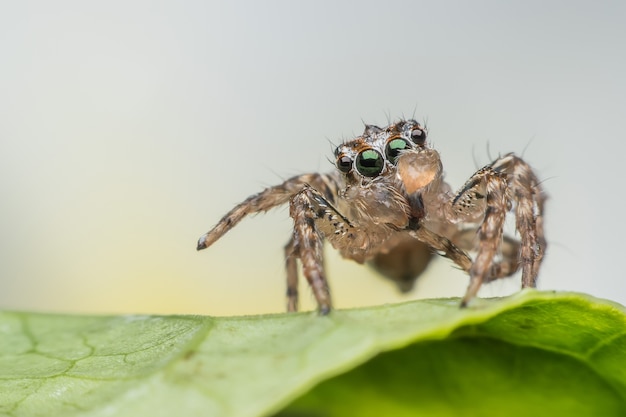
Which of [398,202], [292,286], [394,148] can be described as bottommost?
[292,286]

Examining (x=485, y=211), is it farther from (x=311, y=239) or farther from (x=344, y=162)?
(x=344, y=162)

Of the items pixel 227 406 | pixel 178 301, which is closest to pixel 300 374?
pixel 227 406

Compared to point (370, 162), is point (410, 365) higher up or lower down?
lower down

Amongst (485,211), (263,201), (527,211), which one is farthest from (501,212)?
(263,201)

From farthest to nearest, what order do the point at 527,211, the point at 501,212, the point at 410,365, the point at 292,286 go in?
the point at 292,286, the point at 527,211, the point at 501,212, the point at 410,365

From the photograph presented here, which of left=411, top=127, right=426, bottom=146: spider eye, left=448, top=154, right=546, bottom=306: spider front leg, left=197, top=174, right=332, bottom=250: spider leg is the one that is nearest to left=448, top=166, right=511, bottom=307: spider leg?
left=448, top=154, right=546, bottom=306: spider front leg

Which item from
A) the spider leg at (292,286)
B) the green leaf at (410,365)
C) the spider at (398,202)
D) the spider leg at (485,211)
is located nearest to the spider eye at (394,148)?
the spider at (398,202)

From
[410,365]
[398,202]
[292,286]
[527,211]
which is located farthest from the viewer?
[292,286]

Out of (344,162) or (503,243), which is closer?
(344,162)

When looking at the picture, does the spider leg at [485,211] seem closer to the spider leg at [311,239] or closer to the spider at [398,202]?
the spider at [398,202]
